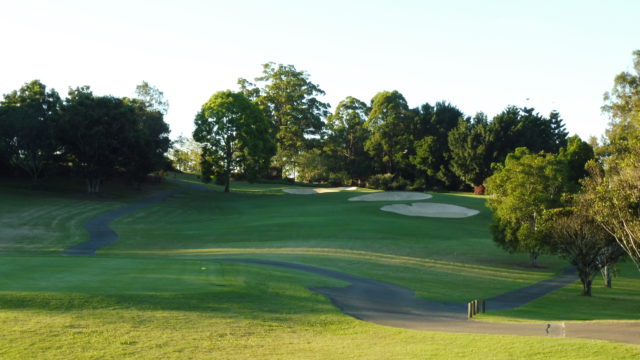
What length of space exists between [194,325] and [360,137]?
9358 cm

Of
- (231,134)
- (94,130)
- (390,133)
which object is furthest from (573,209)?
(390,133)

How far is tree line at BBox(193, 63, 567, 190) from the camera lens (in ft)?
244

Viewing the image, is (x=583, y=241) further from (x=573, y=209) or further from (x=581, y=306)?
(x=581, y=306)

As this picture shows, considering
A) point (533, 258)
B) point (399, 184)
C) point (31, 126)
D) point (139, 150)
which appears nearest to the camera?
point (533, 258)

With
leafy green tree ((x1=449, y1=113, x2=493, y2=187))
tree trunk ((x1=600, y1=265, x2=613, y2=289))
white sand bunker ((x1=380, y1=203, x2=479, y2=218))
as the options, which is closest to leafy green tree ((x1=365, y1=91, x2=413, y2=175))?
leafy green tree ((x1=449, y1=113, x2=493, y2=187))

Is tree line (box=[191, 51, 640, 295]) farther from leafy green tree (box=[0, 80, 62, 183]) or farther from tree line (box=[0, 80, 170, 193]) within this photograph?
leafy green tree (box=[0, 80, 62, 183])

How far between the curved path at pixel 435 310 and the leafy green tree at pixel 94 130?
3907cm

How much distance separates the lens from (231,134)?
73.9m

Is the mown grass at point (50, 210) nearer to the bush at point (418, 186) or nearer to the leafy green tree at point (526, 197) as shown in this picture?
the leafy green tree at point (526, 197)

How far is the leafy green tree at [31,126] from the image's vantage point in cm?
6084

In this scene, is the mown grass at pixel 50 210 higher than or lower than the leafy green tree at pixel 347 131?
lower

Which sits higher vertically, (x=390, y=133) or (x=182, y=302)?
(x=390, y=133)

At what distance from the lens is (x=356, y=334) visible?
15633 millimetres

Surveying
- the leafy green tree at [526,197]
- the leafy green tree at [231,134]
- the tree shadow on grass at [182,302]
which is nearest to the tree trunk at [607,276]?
the leafy green tree at [526,197]
